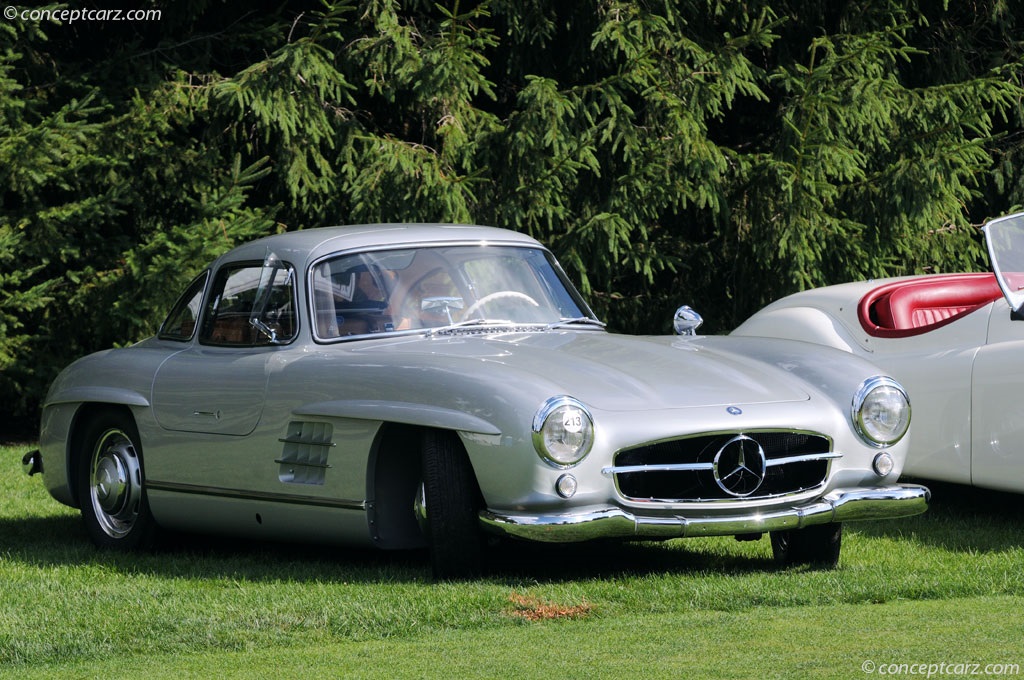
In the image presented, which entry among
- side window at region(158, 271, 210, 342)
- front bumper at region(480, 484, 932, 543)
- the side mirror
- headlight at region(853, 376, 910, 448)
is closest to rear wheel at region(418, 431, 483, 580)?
front bumper at region(480, 484, 932, 543)

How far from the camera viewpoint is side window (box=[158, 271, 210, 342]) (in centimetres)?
696

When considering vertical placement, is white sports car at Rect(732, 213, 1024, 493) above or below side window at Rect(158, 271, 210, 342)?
below

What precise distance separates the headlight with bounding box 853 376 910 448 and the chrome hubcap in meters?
3.33

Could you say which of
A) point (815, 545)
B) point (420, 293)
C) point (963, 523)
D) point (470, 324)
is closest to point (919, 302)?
point (963, 523)

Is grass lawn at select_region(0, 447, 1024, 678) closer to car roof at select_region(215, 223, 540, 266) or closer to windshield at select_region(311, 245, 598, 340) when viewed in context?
windshield at select_region(311, 245, 598, 340)

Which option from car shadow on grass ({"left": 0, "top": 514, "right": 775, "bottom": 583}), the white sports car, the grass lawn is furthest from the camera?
the white sports car

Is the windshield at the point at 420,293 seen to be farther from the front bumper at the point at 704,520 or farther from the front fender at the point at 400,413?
the front bumper at the point at 704,520

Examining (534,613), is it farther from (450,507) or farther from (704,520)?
(704,520)

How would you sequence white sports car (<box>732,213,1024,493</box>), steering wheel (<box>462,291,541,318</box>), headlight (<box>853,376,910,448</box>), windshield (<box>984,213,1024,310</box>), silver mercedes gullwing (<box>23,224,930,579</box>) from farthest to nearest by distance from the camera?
windshield (<box>984,213,1024,310</box>), white sports car (<box>732,213,1024,493</box>), steering wheel (<box>462,291,541,318</box>), headlight (<box>853,376,910,448</box>), silver mercedes gullwing (<box>23,224,930,579</box>)

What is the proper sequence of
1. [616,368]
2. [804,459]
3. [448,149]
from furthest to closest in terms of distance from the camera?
[448,149] < [616,368] < [804,459]

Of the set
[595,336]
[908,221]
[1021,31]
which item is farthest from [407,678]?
[1021,31]

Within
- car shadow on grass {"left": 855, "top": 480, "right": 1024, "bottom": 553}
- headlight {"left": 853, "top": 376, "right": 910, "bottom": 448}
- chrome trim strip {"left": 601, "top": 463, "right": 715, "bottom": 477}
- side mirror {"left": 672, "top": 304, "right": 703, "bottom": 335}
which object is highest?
side mirror {"left": 672, "top": 304, "right": 703, "bottom": 335}

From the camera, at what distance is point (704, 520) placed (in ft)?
17.1

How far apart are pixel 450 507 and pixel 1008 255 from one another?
313 cm
